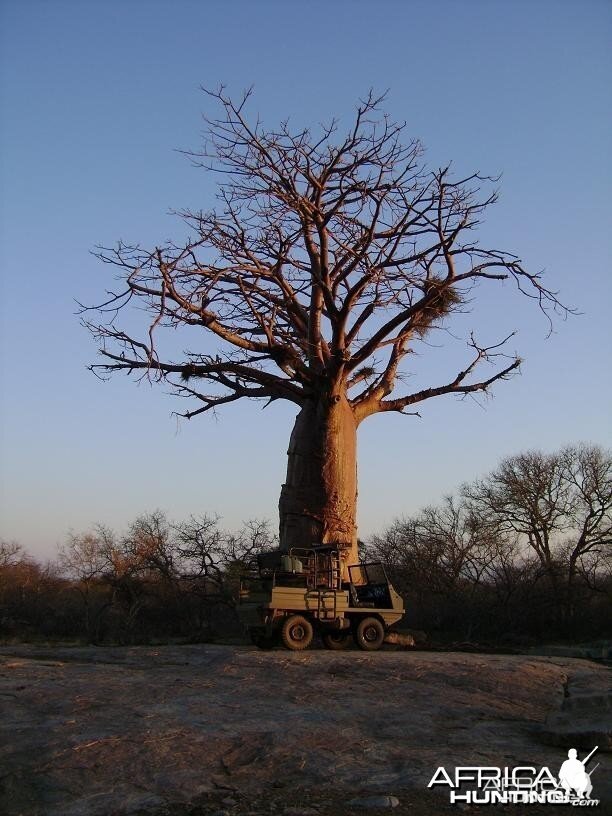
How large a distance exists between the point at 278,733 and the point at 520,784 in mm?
1609

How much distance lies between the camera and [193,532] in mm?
21766

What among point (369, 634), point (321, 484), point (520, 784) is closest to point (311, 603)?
point (369, 634)

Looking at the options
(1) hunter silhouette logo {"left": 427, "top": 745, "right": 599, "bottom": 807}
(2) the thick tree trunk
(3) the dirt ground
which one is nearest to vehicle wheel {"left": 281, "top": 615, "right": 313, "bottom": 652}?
(2) the thick tree trunk

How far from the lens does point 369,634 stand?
10719mm

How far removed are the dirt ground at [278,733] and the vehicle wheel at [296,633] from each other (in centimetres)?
181

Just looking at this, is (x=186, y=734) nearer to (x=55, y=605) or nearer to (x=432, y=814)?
(x=432, y=814)

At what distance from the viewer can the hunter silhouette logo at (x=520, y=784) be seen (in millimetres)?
3953

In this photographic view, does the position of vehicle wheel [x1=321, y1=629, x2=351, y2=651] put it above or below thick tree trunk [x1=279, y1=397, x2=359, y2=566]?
below

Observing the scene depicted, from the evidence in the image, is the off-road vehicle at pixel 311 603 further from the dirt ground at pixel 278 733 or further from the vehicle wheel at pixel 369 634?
the dirt ground at pixel 278 733

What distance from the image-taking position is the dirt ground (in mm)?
3990

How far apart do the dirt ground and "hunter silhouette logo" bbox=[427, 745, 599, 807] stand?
7cm

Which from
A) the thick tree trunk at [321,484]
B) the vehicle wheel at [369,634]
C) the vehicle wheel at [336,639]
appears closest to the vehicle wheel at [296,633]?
the vehicle wheel at [336,639]

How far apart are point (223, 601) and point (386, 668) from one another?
39.6 ft

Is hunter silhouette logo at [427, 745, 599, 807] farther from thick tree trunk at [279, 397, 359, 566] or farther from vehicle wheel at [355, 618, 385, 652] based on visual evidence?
thick tree trunk at [279, 397, 359, 566]
